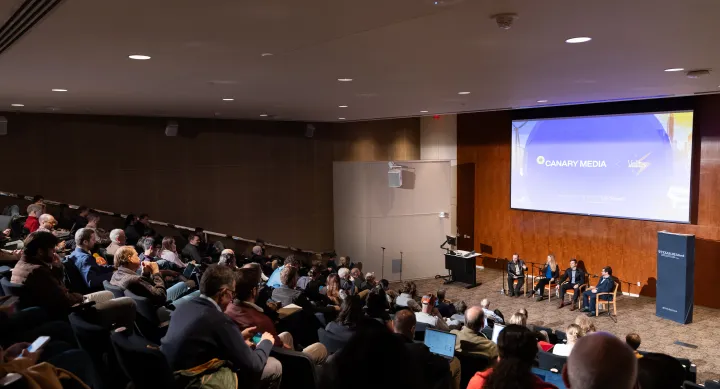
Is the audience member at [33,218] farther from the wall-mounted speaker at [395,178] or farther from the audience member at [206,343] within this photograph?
the wall-mounted speaker at [395,178]

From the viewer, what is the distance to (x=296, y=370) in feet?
10.7

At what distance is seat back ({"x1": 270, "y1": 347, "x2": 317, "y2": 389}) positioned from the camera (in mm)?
3215

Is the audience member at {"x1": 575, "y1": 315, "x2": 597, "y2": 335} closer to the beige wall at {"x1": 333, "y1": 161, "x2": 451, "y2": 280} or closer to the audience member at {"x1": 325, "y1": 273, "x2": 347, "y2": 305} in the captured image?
the audience member at {"x1": 325, "y1": 273, "x2": 347, "y2": 305}

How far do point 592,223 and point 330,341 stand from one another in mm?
10114

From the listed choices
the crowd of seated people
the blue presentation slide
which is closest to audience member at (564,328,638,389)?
the crowd of seated people

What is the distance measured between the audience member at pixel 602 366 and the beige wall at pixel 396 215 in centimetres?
1260

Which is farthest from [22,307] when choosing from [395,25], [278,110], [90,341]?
[278,110]

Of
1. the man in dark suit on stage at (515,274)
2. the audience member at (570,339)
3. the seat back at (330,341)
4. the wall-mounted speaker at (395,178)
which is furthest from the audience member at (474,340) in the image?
the wall-mounted speaker at (395,178)

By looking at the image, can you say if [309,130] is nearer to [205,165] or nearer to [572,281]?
[205,165]

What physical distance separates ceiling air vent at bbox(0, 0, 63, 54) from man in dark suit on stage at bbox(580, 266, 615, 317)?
10.2 m

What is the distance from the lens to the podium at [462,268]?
13.5m

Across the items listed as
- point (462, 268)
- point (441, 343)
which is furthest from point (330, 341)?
point (462, 268)

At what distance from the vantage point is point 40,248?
4.43 metres

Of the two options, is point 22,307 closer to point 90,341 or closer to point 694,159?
point 90,341
